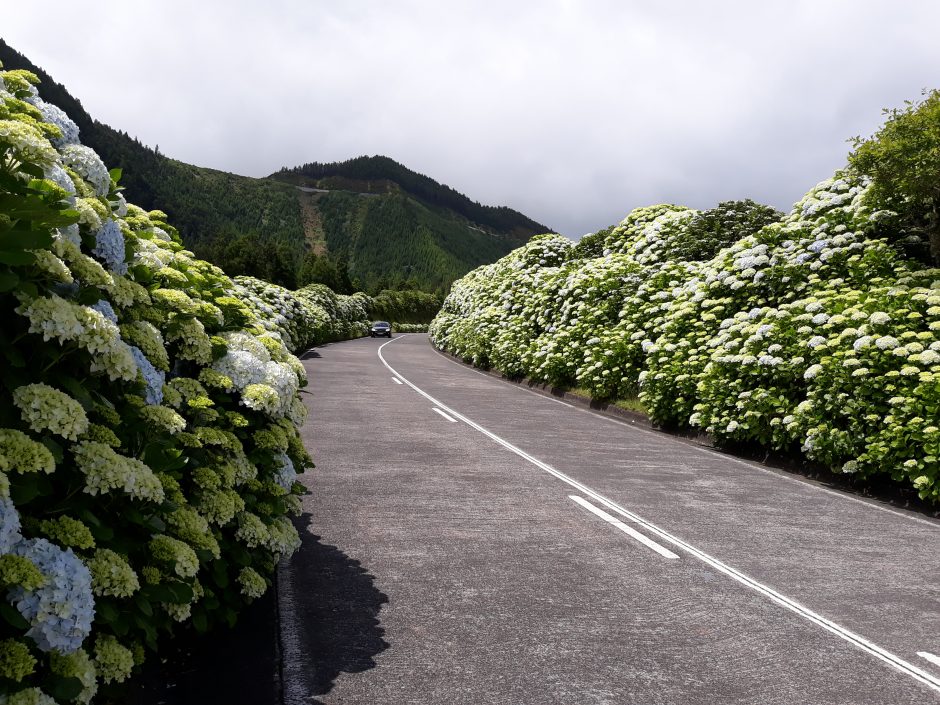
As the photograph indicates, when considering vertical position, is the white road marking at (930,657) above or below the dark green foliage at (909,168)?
below

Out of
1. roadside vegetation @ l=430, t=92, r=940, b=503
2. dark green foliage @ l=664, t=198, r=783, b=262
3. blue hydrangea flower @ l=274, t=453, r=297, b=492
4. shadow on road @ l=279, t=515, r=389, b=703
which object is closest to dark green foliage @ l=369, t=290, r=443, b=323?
dark green foliage @ l=664, t=198, r=783, b=262

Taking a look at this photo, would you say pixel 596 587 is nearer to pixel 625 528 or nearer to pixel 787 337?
pixel 625 528

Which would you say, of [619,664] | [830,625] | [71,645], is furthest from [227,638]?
[830,625]

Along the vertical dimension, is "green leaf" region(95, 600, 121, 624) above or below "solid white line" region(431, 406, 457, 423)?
above

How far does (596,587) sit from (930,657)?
2.01 meters

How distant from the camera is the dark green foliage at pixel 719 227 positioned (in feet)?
61.0

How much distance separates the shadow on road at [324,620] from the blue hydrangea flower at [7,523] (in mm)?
1767

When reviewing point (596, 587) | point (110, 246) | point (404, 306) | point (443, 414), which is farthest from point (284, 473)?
point (404, 306)

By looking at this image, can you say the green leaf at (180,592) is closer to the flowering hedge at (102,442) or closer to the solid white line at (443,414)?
the flowering hedge at (102,442)

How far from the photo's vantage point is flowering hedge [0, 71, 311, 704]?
8.21 feet

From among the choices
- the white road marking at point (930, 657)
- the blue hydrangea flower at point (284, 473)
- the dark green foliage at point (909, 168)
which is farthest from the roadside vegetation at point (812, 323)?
the blue hydrangea flower at point (284, 473)

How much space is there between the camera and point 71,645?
2525mm

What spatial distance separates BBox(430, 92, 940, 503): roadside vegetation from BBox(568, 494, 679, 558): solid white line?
A: 3567mm

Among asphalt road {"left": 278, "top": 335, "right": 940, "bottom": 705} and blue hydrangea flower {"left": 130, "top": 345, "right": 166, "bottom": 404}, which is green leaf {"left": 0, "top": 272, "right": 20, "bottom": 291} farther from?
asphalt road {"left": 278, "top": 335, "right": 940, "bottom": 705}
